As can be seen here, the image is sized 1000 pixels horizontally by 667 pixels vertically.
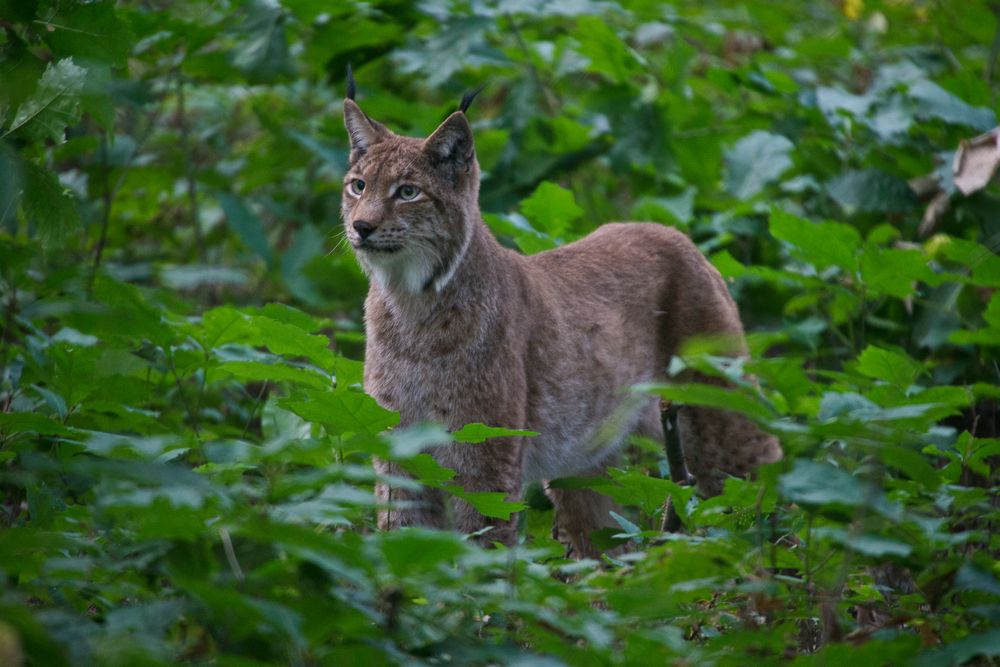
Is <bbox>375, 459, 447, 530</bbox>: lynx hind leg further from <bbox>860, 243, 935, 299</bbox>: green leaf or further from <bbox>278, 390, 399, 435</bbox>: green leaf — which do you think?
<bbox>860, 243, 935, 299</bbox>: green leaf

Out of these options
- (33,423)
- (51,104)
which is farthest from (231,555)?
(51,104)

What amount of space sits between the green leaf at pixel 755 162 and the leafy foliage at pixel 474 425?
3 centimetres

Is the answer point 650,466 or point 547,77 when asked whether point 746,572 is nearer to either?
point 650,466

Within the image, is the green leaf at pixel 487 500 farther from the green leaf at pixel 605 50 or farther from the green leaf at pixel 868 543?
the green leaf at pixel 605 50

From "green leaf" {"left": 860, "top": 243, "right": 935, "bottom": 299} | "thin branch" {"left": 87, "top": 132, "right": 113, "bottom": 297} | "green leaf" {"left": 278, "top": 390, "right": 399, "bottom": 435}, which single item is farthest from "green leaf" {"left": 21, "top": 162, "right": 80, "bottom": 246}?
"green leaf" {"left": 860, "top": 243, "right": 935, "bottom": 299}

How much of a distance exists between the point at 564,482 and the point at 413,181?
1.47 m

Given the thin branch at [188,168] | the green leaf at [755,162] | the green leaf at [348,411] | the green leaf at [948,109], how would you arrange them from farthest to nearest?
1. the thin branch at [188,168]
2. the green leaf at [755,162]
3. the green leaf at [948,109]
4. the green leaf at [348,411]

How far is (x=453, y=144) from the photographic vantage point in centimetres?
499

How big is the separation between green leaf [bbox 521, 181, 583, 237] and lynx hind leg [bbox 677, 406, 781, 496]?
3.98ft

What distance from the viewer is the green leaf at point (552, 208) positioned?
19.5 feet

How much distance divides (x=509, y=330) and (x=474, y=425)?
6.16 feet

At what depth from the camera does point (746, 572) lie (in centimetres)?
289

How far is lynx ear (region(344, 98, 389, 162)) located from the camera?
513 cm

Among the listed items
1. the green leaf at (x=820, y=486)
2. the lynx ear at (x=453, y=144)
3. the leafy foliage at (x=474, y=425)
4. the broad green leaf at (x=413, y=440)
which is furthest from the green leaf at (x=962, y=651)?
the lynx ear at (x=453, y=144)
